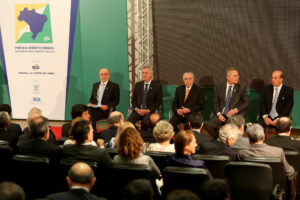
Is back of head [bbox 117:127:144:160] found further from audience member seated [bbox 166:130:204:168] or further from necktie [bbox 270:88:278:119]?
necktie [bbox 270:88:278:119]

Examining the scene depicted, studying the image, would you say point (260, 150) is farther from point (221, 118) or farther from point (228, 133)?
point (221, 118)

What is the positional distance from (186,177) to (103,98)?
Answer: 4.45 m

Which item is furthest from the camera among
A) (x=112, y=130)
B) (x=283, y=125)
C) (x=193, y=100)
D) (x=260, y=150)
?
(x=193, y=100)

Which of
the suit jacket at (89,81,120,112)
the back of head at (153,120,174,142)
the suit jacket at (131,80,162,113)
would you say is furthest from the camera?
the suit jacket at (89,81,120,112)

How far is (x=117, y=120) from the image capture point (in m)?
5.06

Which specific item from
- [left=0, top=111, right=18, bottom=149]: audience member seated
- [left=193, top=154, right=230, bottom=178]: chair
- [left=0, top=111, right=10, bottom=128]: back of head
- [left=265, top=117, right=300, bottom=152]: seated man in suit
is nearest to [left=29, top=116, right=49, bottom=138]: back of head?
[left=0, top=111, right=18, bottom=149]: audience member seated

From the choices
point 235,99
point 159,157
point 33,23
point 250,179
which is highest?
point 33,23

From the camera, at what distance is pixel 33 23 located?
8.54m

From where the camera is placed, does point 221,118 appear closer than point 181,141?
No

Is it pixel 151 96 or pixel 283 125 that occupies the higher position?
pixel 151 96

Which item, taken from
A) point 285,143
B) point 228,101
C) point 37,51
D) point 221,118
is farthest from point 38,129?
point 37,51

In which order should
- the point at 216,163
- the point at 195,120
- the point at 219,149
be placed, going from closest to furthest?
the point at 216,163, the point at 219,149, the point at 195,120

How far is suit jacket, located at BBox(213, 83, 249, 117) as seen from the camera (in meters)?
6.64

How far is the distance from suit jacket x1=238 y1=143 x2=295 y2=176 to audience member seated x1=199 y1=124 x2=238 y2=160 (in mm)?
117
